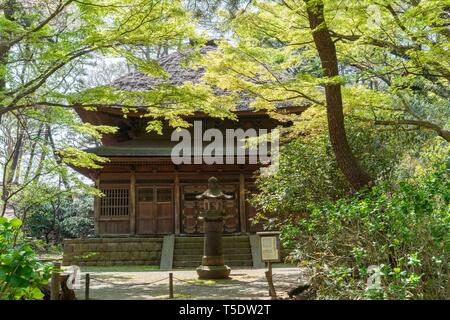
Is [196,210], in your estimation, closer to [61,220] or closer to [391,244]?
[61,220]

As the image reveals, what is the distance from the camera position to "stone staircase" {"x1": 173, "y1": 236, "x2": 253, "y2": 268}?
13.8 meters

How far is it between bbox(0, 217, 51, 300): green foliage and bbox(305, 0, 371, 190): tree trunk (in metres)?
4.85

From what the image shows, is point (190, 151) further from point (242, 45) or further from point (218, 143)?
point (242, 45)

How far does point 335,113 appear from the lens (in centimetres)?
704

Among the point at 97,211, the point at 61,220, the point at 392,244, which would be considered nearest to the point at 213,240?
the point at 392,244

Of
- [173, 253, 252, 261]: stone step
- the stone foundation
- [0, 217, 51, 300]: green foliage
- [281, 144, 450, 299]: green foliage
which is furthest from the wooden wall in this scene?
[0, 217, 51, 300]: green foliage

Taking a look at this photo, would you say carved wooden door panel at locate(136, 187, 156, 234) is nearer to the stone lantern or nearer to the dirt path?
the dirt path

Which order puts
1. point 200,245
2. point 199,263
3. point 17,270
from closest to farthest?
point 17,270, point 199,263, point 200,245

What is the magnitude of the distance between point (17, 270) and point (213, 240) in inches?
297

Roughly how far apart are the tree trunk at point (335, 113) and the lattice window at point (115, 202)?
35.8 feet

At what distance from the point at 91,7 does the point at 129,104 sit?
197cm

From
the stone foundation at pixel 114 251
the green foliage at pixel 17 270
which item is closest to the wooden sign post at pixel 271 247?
the green foliage at pixel 17 270

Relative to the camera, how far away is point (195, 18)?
7953 millimetres

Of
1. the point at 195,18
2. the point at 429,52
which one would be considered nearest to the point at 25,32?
the point at 195,18
